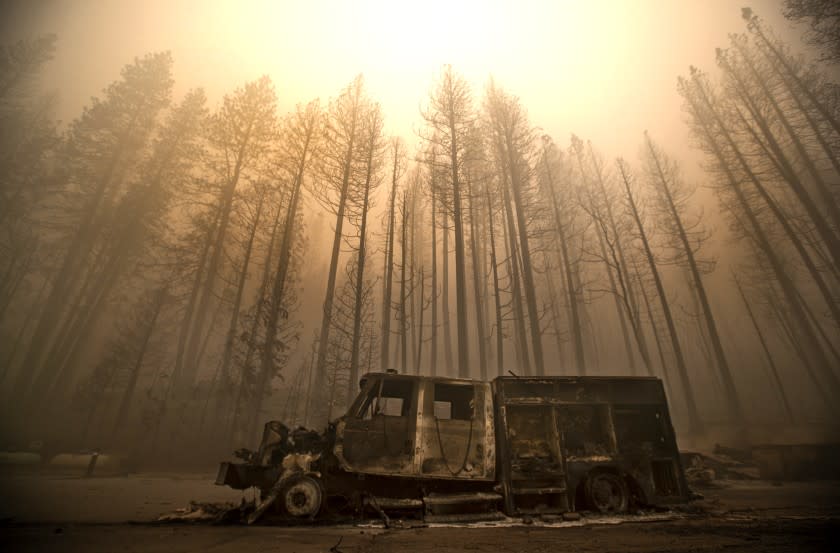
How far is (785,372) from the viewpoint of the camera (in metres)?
26.4

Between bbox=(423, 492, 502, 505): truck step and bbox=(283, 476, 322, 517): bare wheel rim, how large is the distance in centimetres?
177

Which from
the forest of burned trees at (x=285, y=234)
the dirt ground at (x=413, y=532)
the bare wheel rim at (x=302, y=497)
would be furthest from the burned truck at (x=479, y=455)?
the forest of burned trees at (x=285, y=234)

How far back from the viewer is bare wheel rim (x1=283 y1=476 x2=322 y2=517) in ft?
16.6

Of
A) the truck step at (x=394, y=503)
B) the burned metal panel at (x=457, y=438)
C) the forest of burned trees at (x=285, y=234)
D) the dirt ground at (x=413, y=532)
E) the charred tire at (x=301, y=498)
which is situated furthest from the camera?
the forest of burned trees at (x=285, y=234)

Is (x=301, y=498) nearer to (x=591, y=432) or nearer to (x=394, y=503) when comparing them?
(x=394, y=503)

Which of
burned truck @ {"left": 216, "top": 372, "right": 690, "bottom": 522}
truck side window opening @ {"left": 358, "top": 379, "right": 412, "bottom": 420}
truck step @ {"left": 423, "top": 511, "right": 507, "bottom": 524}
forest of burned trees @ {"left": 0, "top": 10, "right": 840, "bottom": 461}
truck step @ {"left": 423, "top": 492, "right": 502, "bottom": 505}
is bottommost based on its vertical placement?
truck step @ {"left": 423, "top": 511, "right": 507, "bottom": 524}

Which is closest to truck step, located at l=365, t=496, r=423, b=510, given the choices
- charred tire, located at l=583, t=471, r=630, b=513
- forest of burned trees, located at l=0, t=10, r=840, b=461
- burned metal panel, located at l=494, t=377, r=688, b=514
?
burned metal panel, located at l=494, t=377, r=688, b=514

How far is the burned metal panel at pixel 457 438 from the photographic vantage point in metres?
5.64

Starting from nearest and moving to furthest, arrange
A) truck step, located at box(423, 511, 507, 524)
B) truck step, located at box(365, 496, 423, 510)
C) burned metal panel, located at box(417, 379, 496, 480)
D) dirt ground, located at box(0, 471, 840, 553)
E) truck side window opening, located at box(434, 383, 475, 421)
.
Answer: dirt ground, located at box(0, 471, 840, 553), truck step, located at box(423, 511, 507, 524), truck step, located at box(365, 496, 423, 510), burned metal panel, located at box(417, 379, 496, 480), truck side window opening, located at box(434, 383, 475, 421)

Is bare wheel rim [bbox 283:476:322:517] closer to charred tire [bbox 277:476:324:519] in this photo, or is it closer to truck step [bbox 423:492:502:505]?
charred tire [bbox 277:476:324:519]

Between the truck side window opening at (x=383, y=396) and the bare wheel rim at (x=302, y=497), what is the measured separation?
1261 millimetres

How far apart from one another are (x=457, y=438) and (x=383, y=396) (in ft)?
5.14

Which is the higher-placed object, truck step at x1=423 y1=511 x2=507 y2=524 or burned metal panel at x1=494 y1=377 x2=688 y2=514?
burned metal panel at x1=494 y1=377 x2=688 y2=514

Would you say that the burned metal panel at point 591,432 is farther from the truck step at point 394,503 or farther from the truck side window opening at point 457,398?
the truck step at point 394,503
